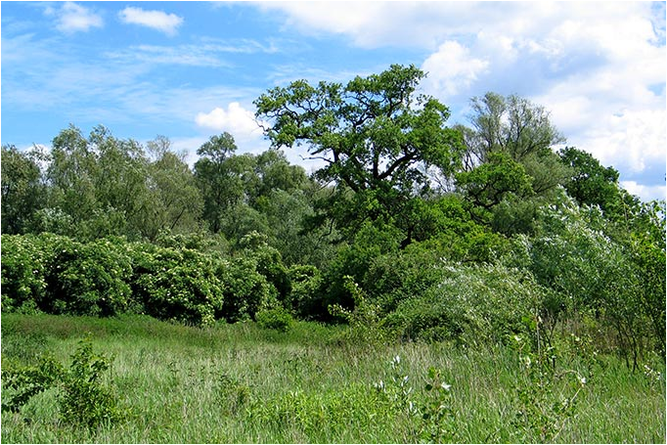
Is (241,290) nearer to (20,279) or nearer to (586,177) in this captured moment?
(20,279)

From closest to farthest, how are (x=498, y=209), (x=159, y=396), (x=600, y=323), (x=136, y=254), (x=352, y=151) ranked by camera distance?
(x=159, y=396) → (x=600, y=323) → (x=136, y=254) → (x=352, y=151) → (x=498, y=209)

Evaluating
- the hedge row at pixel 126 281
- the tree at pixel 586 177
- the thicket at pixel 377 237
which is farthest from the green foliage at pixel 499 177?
the hedge row at pixel 126 281

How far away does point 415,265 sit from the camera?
839 inches

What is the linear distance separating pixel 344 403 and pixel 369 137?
20229mm

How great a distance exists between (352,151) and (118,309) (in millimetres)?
10725

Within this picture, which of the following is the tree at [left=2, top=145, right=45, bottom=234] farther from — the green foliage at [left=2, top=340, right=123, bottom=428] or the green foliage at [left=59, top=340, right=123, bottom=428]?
the green foliage at [left=59, top=340, right=123, bottom=428]

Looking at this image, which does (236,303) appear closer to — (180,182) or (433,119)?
(433,119)

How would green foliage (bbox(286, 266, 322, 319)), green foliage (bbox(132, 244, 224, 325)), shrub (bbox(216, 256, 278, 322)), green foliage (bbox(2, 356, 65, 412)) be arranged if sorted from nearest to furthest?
green foliage (bbox(2, 356, 65, 412))
green foliage (bbox(132, 244, 224, 325))
shrub (bbox(216, 256, 278, 322))
green foliage (bbox(286, 266, 322, 319))

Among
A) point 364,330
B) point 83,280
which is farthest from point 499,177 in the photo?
point 364,330

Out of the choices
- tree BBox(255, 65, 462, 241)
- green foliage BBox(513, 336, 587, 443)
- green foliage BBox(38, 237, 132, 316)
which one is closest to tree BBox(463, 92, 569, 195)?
tree BBox(255, 65, 462, 241)

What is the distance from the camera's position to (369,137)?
2612 cm

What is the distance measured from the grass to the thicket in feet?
2.48

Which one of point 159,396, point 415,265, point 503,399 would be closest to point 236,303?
point 415,265

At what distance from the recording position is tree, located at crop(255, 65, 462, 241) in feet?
85.6
